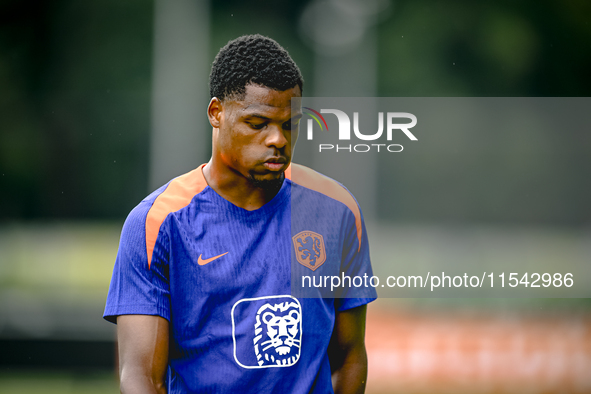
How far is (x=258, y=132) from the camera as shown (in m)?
1.35

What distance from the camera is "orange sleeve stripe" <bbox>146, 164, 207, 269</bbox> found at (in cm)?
133

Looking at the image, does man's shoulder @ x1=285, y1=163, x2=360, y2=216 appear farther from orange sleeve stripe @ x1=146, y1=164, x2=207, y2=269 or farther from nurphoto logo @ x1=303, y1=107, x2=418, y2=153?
nurphoto logo @ x1=303, y1=107, x2=418, y2=153

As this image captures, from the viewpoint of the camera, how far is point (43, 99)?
25.1 feet

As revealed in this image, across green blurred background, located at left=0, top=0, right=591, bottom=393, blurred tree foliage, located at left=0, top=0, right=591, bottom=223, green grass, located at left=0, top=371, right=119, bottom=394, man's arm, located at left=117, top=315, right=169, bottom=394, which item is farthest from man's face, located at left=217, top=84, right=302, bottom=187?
green grass, located at left=0, top=371, right=119, bottom=394

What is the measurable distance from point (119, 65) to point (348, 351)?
6.24 meters

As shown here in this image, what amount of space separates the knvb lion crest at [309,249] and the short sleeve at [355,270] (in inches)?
2.9

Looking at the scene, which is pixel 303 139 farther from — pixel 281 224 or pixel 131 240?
pixel 131 240

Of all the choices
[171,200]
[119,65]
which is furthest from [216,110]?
[119,65]

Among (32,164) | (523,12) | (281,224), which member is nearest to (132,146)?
(32,164)

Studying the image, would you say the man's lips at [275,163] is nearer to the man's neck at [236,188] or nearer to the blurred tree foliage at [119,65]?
the man's neck at [236,188]

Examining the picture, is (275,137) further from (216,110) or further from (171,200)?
(171,200)

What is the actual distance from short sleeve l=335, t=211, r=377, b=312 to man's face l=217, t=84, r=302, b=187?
12.0 inches

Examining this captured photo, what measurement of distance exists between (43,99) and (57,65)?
1.80 ft

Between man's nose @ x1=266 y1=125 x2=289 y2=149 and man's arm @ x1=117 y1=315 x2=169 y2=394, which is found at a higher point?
man's nose @ x1=266 y1=125 x2=289 y2=149
